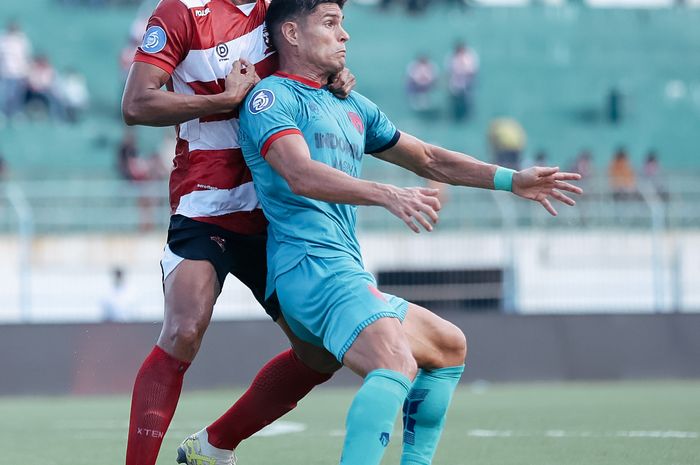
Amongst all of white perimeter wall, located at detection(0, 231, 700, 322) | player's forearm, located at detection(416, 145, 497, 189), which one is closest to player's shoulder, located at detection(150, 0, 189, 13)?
player's forearm, located at detection(416, 145, 497, 189)

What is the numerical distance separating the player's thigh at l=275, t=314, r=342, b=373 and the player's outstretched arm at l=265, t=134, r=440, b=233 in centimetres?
99

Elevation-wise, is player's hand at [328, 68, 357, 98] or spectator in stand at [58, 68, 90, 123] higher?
player's hand at [328, 68, 357, 98]

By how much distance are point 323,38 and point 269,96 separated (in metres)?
0.37

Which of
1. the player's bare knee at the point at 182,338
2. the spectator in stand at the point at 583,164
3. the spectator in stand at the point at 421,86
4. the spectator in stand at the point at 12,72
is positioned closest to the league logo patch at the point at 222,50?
the player's bare knee at the point at 182,338

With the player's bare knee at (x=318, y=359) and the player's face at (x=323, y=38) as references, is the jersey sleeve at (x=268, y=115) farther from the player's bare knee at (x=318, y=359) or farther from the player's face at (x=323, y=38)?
the player's bare knee at (x=318, y=359)

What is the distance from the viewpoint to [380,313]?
5121mm

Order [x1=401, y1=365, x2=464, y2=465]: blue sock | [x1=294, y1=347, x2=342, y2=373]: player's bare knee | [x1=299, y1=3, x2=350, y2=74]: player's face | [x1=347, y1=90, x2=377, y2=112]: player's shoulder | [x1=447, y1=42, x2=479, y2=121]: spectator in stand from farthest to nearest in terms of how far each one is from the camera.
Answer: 1. [x1=447, y1=42, x2=479, y2=121]: spectator in stand
2. [x1=294, y1=347, x2=342, y2=373]: player's bare knee
3. [x1=347, y1=90, x2=377, y2=112]: player's shoulder
4. [x1=299, y1=3, x2=350, y2=74]: player's face
5. [x1=401, y1=365, x2=464, y2=465]: blue sock

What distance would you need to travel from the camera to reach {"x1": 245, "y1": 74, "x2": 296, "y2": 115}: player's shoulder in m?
5.48

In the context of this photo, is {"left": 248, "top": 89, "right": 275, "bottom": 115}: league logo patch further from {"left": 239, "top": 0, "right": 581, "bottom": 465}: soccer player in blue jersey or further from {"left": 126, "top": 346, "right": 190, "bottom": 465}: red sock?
{"left": 126, "top": 346, "right": 190, "bottom": 465}: red sock

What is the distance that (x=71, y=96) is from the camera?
75.5 feet

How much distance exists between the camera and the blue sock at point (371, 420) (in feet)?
16.1

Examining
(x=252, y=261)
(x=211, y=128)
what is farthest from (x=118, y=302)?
(x=211, y=128)

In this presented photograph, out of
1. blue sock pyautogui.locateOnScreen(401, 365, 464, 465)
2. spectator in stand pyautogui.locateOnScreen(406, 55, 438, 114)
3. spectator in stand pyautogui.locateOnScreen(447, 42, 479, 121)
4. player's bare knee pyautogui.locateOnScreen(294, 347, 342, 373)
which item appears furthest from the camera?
spectator in stand pyautogui.locateOnScreen(406, 55, 438, 114)

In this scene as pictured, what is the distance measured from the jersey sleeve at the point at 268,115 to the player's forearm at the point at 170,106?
0.13 metres
